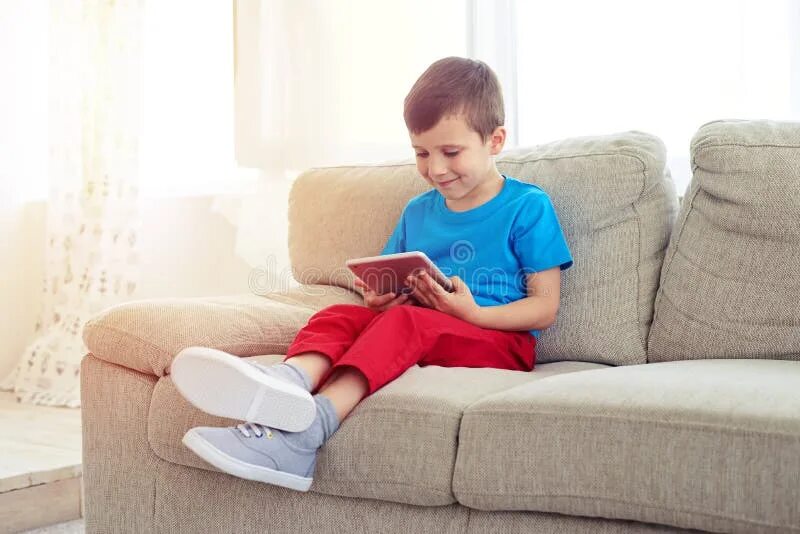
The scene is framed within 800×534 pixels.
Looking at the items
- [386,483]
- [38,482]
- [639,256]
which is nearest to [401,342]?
[386,483]

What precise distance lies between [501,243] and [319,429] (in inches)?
24.8

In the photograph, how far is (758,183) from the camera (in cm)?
191

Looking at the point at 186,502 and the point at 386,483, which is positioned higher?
the point at 386,483

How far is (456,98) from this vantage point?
Answer: 78.7 inches

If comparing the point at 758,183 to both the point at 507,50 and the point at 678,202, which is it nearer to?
the point at 678,202

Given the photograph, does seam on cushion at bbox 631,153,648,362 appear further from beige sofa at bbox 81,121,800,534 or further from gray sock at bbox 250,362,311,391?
gray sock at bbox 250,362,311,391

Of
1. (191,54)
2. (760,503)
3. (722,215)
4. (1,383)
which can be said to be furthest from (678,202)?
(1,383)

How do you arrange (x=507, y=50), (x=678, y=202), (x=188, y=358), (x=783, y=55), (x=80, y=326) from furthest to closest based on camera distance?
(x=80, y=326) < (x=507, y=50) < (x=783, y=55) < (x=678, y=202) < (x=188, y=358)

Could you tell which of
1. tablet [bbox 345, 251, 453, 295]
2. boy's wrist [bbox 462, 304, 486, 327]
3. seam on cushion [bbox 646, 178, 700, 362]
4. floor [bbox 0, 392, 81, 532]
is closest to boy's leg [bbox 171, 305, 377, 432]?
tablet [bbox 345, 251, 453, 295]

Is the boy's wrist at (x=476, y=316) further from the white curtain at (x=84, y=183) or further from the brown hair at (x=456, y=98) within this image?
the white curtain at (x=84, y=183)

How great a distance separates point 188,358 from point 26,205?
3056 mm

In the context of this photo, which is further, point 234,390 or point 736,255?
point 736,255

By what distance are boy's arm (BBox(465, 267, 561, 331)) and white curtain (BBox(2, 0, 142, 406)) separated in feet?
7.30

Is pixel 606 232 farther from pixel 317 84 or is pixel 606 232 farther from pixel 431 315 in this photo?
pixel 317 84
